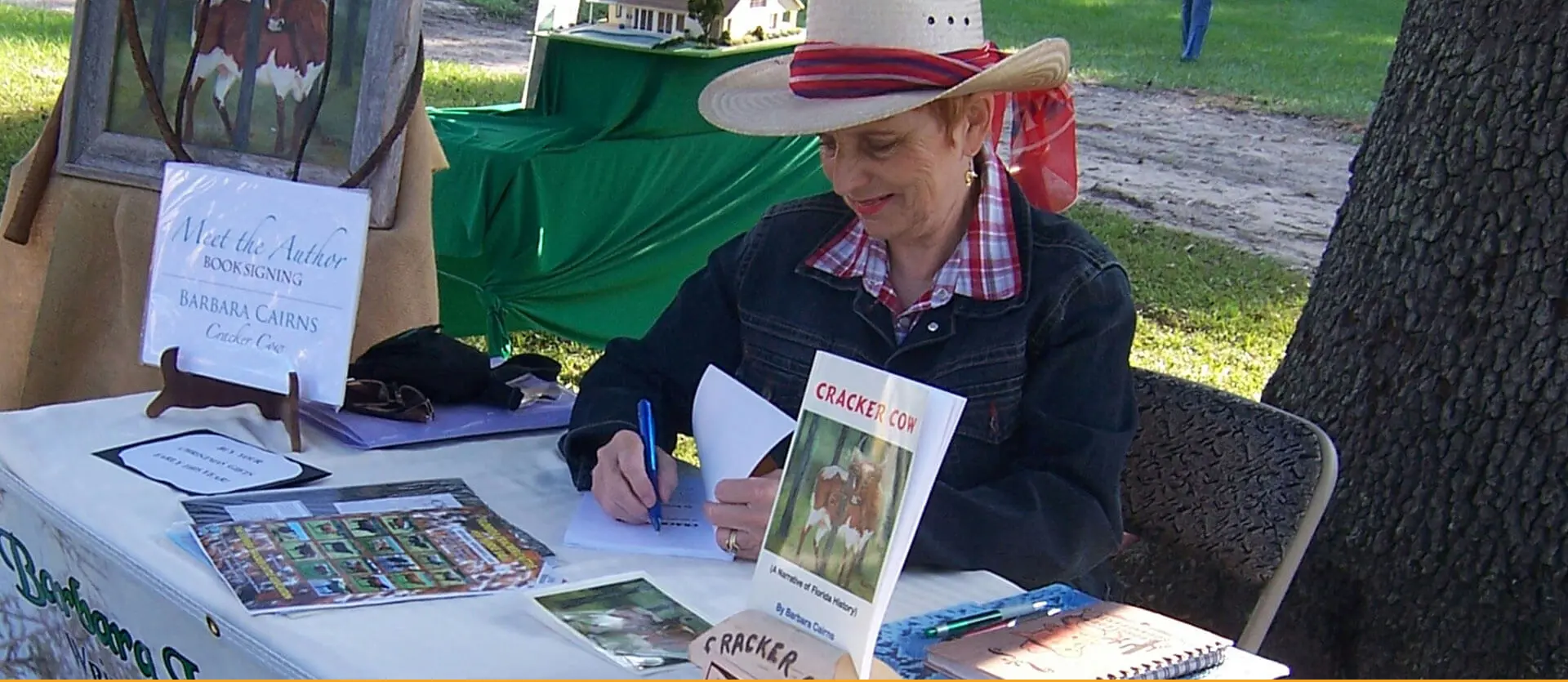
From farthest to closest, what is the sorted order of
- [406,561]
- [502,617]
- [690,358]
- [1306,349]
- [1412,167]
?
[1306,349]
[1412,167]
[690,358]
[406,561]
[502,617]

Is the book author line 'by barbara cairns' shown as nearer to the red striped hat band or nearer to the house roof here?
the red striped hat band

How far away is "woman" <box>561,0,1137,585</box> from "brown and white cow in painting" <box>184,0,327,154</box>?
78cm

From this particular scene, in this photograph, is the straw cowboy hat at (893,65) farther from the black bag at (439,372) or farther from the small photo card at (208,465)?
the small photo card at (208,465)

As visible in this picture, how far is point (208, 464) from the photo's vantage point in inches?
73.7

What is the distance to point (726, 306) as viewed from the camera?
6.96ft

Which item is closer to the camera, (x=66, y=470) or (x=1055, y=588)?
(x=1055, y=588)

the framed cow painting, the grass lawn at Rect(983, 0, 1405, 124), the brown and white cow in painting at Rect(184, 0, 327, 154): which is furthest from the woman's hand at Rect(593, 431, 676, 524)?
the grass lawn at Rect(983, 0, 1405, 124)

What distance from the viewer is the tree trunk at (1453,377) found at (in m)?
2.32

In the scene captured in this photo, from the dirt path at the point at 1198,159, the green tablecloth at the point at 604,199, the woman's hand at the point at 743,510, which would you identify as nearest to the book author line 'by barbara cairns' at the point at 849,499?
the woman's hand at the point at 743,510

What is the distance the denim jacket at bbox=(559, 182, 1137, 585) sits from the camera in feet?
5.61

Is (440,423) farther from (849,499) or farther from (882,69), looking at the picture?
(849,499)

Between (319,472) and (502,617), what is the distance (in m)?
0.49

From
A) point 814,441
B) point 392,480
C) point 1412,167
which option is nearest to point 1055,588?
point 814,441

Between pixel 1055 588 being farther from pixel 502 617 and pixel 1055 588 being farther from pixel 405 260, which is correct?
pixel 405 260
